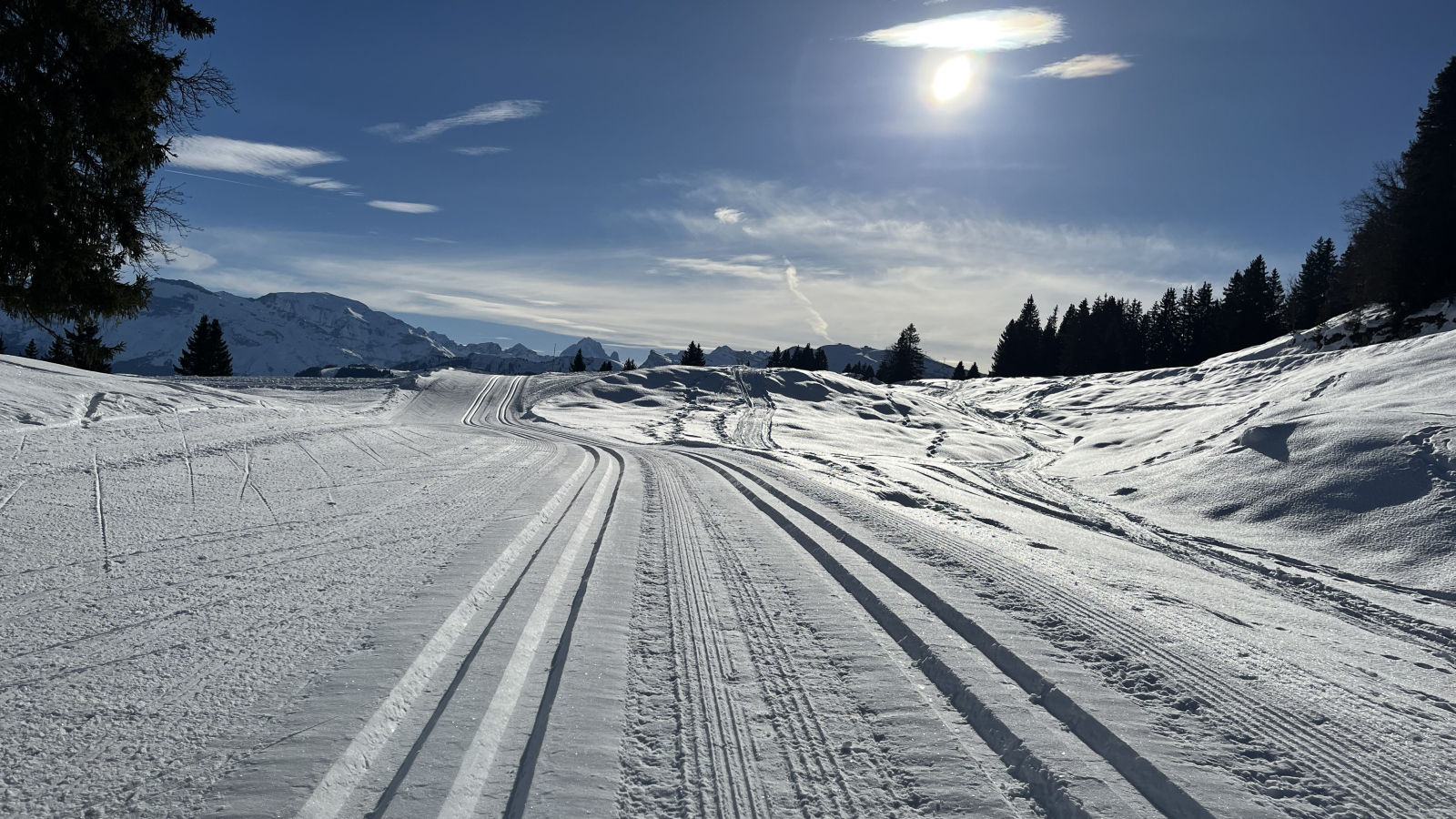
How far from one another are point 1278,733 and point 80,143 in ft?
47.9

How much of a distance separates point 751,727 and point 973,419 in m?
31.7

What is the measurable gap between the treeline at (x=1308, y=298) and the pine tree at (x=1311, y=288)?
132 millimetres

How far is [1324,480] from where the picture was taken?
855cm

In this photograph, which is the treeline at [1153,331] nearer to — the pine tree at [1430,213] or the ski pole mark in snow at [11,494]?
the pine tree at [1430,213]

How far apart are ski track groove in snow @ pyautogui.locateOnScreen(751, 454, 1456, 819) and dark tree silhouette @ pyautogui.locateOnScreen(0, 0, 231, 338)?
43.4 feet

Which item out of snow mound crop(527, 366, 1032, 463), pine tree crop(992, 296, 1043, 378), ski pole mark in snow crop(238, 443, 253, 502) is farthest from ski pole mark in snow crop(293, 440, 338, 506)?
pine tree crop(992, 296, 1043, 378)

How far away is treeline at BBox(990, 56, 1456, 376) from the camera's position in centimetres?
2489

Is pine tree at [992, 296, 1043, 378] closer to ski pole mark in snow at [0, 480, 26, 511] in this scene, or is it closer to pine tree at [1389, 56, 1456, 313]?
pine tree at [1389, 56, 1456, 313]

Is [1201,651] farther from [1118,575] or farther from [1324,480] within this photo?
[1324,480]

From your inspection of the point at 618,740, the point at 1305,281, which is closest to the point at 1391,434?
the point at 618,740

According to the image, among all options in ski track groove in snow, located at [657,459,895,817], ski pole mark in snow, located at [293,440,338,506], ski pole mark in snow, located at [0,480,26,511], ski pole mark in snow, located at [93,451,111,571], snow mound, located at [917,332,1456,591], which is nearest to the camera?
ski track groove in snow, located at [657,459,895,817]

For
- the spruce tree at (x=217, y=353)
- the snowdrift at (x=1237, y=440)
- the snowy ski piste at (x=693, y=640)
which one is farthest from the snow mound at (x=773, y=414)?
the spruce tree at (x=217, y=353)

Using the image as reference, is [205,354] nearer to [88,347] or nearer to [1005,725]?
[88,347]

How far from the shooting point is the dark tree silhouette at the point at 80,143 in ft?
27.2
